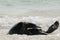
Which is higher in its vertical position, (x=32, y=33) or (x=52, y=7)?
(x=32, y=33)

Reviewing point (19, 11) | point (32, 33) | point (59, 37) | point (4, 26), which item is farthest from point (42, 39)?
point (19, 11)

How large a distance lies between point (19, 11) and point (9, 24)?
17.7 ft

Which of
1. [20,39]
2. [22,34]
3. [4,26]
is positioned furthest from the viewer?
[4,26]

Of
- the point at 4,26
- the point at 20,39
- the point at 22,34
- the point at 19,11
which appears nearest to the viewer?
the point at 20,39

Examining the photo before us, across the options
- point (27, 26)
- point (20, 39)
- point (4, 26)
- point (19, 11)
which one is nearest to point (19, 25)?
point (27, 26)

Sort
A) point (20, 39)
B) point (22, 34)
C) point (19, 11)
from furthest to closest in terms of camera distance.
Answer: point (19, 11), point (22, 34), point (20, 39)

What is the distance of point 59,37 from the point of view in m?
4.99

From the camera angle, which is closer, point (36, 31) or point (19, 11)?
point (36, 31)

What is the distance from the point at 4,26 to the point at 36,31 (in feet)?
4.58

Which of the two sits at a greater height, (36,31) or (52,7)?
(36,31)

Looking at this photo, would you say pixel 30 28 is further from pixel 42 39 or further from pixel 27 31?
pixel 42 39

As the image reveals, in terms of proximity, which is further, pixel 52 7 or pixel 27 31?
pixel 52 7

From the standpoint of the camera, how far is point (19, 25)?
18.4 feet

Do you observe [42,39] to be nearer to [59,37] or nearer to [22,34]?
[59,37]
